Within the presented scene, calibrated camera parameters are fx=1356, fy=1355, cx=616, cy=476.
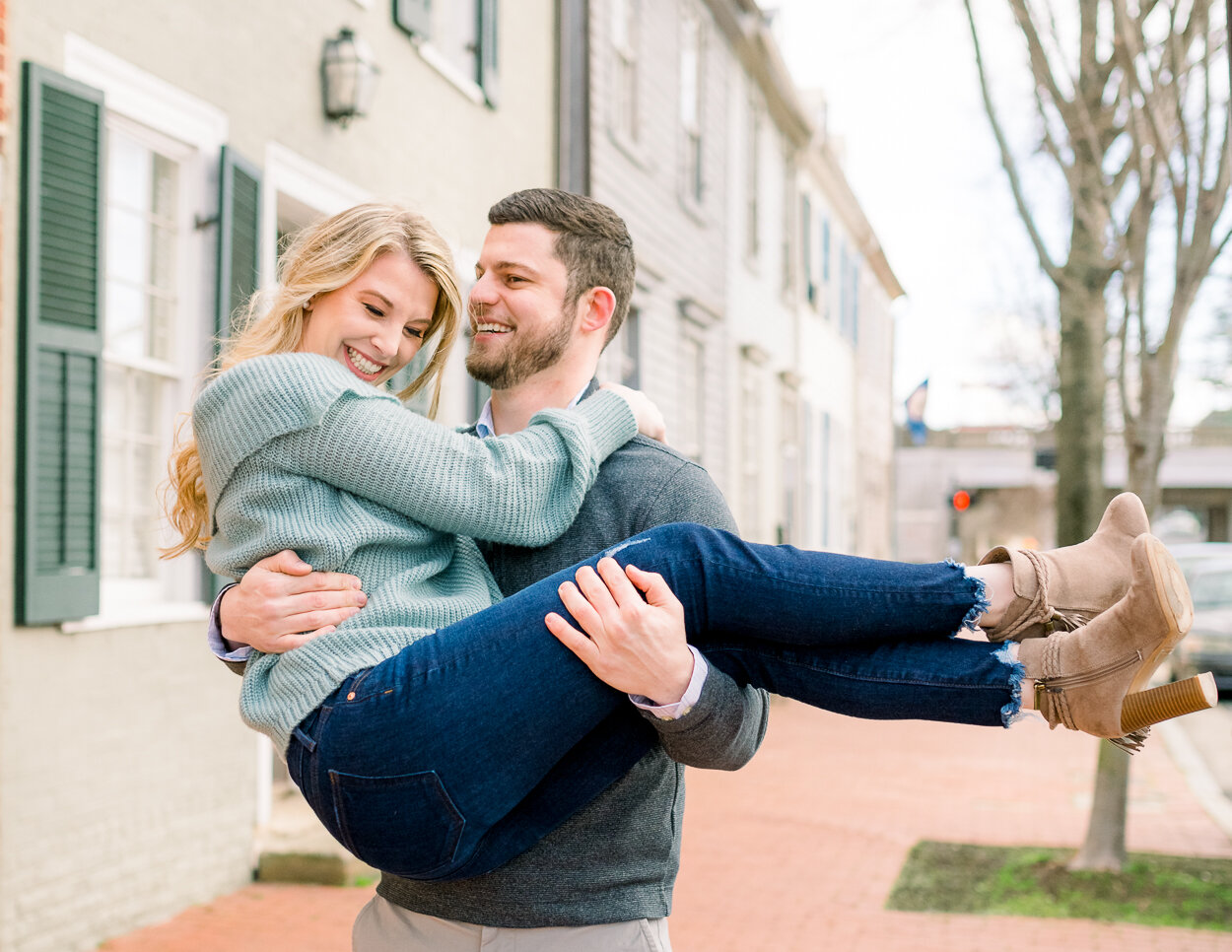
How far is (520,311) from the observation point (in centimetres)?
274

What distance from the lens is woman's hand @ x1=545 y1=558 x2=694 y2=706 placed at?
6.89 feet

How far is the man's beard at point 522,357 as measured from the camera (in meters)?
2.75

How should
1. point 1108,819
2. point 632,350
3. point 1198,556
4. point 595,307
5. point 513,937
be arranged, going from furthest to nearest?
point 1198,556, point 632,350, point 1108,819, point 595,307, point 513,937

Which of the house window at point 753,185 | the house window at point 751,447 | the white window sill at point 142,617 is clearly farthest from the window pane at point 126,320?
the house window at point 753,185

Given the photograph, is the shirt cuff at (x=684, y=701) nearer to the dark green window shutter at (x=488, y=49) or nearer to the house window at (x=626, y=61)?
the dark green window shutter at (x=488, y=49)

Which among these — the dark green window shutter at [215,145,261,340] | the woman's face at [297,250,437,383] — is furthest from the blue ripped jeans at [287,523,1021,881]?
the dark green window shutter at [215,145,261,340]

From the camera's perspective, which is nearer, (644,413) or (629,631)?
(629,631)

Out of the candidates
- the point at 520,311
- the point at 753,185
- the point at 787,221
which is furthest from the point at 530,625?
the point at 787,221

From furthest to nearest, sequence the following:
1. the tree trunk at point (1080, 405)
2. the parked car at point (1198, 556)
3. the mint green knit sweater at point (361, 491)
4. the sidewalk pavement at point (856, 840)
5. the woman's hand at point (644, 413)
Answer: the parked car at point (1198, 556), the tree trunk at point (1080, 405), the sidewalk pavement at point (856, 840), the woman's hand at point (644, 413), the mint green knit sweater at point (361, 491)

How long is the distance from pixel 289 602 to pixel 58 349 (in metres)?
3.33

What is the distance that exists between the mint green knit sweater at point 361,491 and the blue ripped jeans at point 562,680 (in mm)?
145

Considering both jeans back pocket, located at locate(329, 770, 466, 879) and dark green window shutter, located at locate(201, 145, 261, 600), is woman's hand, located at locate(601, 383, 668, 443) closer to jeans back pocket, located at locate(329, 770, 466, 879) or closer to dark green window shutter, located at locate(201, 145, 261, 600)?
jeans back pocket, located at locate(329, 770, 466, 879)

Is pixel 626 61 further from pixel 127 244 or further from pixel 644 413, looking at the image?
pixel 644 413

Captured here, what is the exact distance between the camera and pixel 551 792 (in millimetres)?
2311
